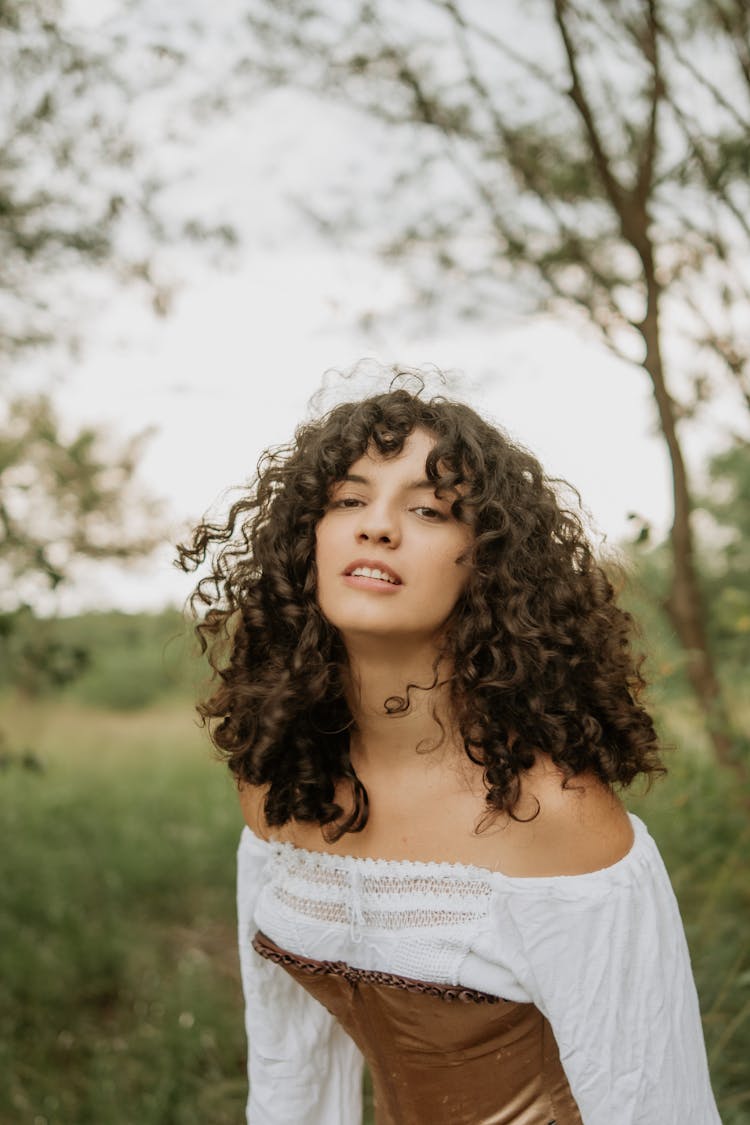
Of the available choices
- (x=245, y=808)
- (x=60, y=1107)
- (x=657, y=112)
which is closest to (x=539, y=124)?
(x=657, y=112)

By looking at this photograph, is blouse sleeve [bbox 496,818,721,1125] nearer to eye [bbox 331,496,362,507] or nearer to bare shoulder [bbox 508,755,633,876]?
bare shoulder [bbox 508,755,633,876]

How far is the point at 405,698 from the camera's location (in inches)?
64.9

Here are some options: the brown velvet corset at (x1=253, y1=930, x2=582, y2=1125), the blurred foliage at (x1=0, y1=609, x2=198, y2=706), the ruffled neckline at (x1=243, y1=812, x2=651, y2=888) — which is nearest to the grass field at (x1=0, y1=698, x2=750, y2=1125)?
the blurred foliage at (x1=0, y1=609, x2=198, y2=706)

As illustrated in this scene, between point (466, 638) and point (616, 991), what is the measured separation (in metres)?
0.56

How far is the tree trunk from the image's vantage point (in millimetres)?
3219

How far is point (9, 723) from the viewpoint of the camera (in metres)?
8.49

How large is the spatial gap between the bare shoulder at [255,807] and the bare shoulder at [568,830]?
575 mm

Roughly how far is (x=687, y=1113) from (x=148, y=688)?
35.4 feet

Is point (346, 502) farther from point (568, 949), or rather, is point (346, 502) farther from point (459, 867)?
point (568, 949)

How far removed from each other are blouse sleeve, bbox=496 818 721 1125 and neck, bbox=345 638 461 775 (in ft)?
0.94

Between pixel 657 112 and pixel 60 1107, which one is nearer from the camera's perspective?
pixel 60 1107

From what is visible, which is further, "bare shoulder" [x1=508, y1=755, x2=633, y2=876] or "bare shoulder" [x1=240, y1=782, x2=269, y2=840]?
"bare shoulder" [x1=240, y1=782, x2=269, y2=840]

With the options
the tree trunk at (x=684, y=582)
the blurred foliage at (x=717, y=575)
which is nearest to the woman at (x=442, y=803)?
the blurred foliage at (x=717, y=575)

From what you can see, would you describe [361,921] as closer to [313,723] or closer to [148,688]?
[313,723]
